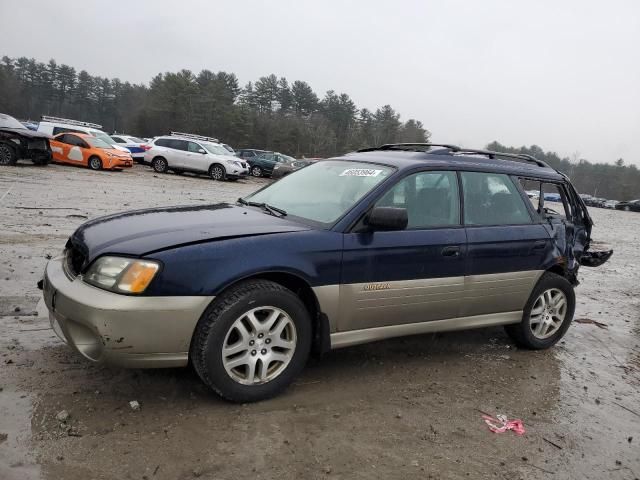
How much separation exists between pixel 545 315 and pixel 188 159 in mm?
20643

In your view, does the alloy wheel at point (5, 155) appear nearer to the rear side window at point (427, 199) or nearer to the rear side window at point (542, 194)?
the rear side window at point (427, 199)

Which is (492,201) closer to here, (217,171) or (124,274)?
(124,274)

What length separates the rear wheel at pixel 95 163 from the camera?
20.6m

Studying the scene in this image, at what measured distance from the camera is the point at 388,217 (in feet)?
11.5

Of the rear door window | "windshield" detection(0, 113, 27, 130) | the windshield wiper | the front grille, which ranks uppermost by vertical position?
"windshield" detection(0, 113, 27, 130)

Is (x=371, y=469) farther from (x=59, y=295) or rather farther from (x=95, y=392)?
(x=59, y=295)

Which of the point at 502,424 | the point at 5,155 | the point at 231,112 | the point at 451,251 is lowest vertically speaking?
the point at 502,424

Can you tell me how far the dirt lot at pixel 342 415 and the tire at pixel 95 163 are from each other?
16870 millimetres

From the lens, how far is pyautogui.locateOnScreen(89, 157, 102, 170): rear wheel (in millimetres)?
20609

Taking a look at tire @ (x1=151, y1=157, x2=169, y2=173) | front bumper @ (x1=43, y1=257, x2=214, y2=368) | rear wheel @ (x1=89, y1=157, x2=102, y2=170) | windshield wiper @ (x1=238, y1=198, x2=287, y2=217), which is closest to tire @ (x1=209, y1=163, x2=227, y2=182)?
tire @ (x1=151, y1=157, x2=169, y2=173)

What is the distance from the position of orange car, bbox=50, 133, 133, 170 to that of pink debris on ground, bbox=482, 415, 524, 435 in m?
20.0

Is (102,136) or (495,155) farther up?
(102,136)

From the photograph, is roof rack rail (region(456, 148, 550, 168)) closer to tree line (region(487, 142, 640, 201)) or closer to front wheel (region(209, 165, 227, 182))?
front wheel (region(209, 165, 227, 182))

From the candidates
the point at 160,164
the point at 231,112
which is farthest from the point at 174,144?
the point at 231,112
